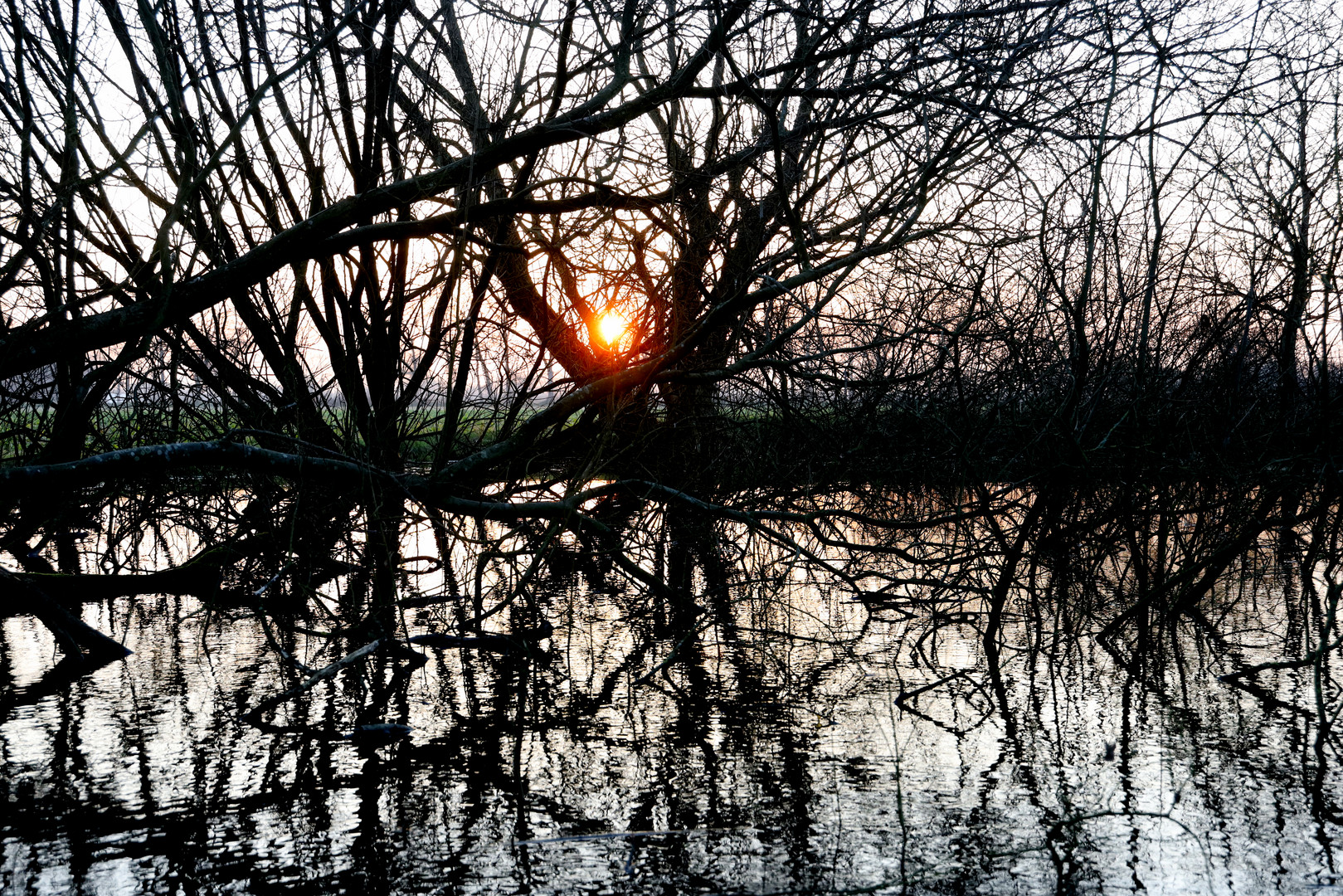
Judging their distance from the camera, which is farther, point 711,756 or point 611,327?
point 611,327

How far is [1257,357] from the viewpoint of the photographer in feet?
38.4

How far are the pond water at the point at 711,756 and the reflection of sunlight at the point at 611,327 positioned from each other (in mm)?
1959

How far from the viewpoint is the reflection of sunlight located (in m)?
9.45

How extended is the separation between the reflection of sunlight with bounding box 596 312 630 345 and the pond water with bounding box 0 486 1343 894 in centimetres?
196

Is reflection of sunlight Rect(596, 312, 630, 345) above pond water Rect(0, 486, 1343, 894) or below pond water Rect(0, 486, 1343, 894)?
above

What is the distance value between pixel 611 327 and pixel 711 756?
12.3 ft

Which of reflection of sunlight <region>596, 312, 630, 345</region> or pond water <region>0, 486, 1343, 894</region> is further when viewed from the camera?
reflection of sunlight <region>596, 312, 630, 345</region>

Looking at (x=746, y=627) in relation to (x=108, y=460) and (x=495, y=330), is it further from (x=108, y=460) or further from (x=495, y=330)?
(x=108, y=460)

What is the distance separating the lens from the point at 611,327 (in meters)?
9.54

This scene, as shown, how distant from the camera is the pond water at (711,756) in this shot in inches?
212

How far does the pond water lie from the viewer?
538 cm

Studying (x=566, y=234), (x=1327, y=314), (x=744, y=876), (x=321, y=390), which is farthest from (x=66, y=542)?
(x=1327, y=314)

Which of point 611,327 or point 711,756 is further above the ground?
point 611,327

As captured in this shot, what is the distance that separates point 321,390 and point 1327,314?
7.14m
